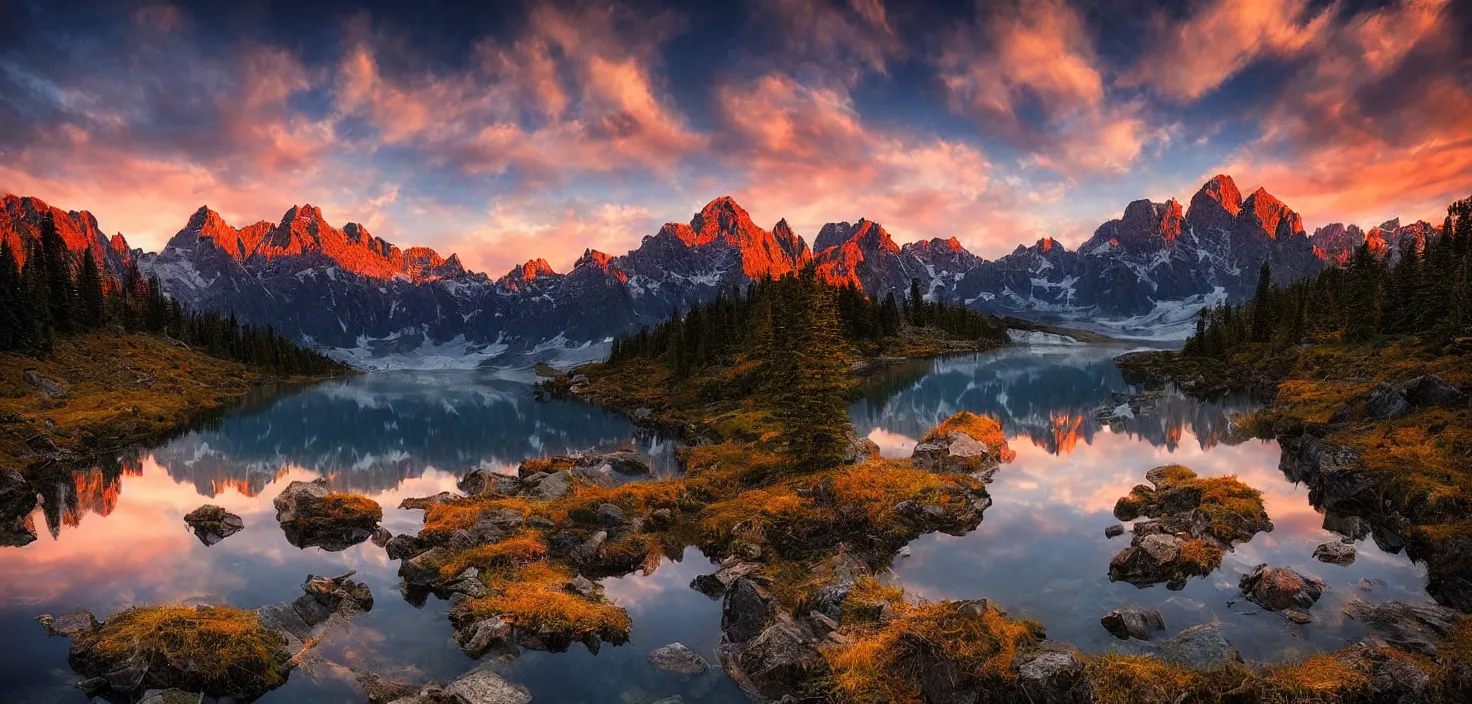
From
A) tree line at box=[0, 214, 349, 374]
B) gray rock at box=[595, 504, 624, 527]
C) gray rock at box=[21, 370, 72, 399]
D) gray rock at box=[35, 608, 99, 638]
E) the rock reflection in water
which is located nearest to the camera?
the rock reflection in water

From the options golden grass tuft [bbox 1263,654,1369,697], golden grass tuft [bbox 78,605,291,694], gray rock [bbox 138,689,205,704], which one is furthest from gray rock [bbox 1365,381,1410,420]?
gray rock [bbox 138,689,205,704]

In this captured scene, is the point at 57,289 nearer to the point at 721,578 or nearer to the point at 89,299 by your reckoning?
the point at 89,299

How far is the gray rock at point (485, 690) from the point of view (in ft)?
47.0

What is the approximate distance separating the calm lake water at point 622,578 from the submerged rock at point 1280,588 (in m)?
0.40

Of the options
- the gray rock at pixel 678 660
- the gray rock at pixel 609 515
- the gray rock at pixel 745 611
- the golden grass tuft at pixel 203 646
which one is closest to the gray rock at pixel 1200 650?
the gray rock at pixel 745 611

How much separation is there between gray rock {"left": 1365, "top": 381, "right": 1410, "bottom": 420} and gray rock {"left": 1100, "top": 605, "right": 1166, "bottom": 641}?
1207 inches

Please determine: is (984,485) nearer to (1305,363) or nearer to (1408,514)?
(1408,514)

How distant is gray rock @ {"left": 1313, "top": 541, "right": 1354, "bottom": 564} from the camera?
2106cm

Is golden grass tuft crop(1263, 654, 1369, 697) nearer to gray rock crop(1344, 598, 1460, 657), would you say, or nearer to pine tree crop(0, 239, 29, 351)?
gray rock crop(1344, 598, 1460, 657)

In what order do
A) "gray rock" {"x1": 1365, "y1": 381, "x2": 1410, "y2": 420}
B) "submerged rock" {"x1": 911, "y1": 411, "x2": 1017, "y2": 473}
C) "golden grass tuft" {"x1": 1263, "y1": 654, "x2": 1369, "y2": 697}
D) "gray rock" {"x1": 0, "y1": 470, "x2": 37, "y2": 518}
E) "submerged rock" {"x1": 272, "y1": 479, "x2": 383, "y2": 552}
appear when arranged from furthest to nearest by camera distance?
"submerged rock" {"x1": 911, "y1": 411, "x2": 1017, "y2": 473} → "gray rock" {"x1": 1365, "y1": 381, "x2": 1410, "y2": 420} → "gray rock" {"x1": 0, "y1": 470, "x2": 37, "y2": 518} → "submerged rock" {"x1": 272, "y1": 479, "x2": 383, "y2": 552} → "golden grass tuft" {"x1": 1263, "y1": 654, "x2": 1369, "y2": 697}

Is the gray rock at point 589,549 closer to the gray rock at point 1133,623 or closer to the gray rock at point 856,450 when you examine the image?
the gray rock at point 856,450

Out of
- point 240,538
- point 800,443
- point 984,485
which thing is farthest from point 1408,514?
point 240,538

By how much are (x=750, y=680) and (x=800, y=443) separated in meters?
19.0

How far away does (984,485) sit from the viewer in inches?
1275
